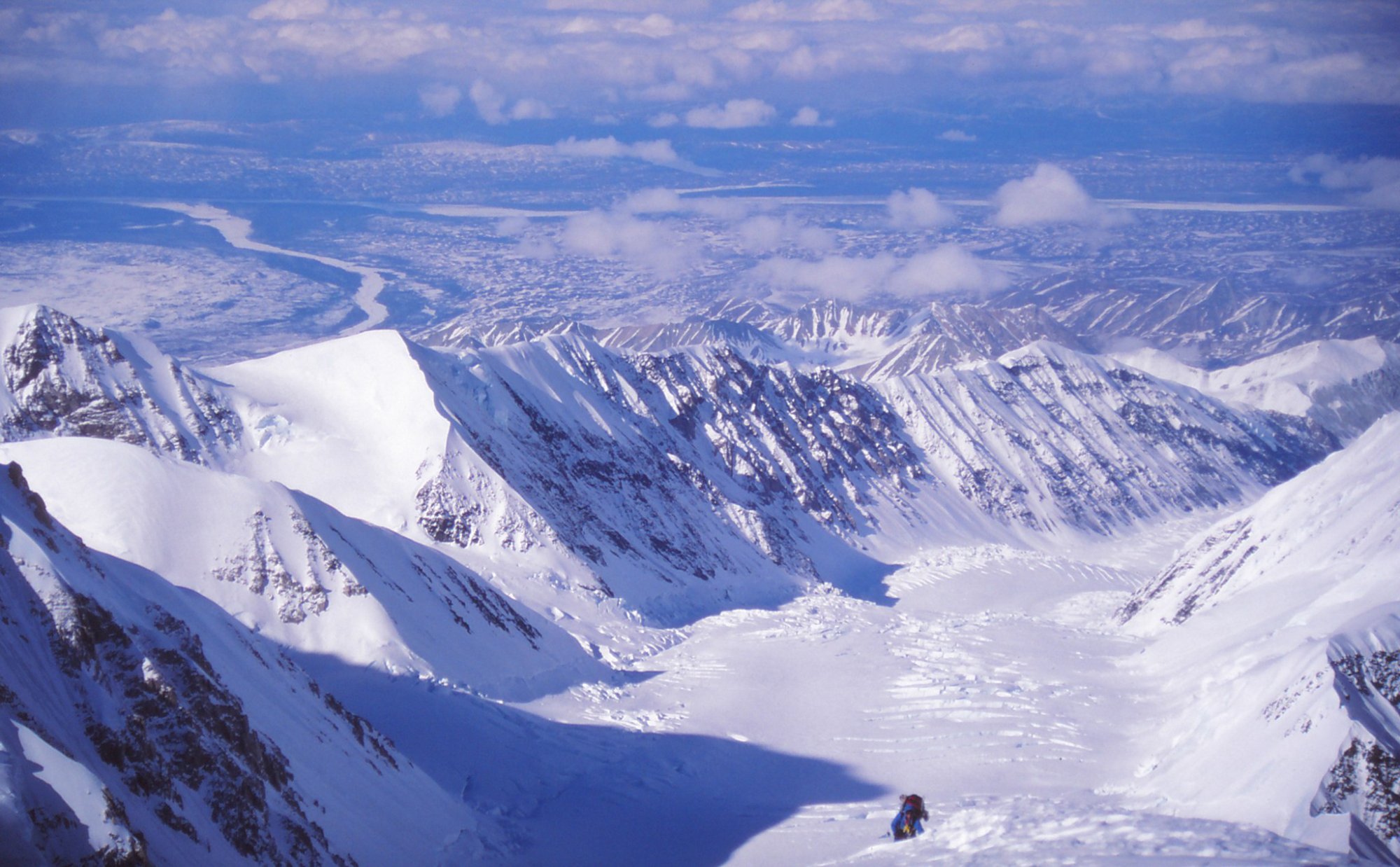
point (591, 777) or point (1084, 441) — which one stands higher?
point (1084, 441)

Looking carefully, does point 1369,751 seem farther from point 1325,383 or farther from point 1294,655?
point 1325,383

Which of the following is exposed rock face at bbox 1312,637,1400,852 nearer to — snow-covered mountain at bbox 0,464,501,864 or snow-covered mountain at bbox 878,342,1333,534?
snow-covered mountain at bbox 0,464,501,864

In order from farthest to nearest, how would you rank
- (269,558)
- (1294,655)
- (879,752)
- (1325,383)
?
(1325,383) → (269,558) → (879,752) → (1294,655)

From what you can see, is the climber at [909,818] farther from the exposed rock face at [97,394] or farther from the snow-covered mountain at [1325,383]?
the snow-covered mountain at [1325,383]

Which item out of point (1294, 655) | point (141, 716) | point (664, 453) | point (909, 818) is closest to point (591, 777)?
point (909, 818)

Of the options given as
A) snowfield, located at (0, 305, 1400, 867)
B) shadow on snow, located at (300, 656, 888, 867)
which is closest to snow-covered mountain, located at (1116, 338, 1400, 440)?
snowfield, located at (0, 305, 1400, 867)

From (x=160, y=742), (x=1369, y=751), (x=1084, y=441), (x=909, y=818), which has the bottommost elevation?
(x=909, y=818)

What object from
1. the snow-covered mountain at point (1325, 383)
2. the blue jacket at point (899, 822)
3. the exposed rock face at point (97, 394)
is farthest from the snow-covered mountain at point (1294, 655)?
the snow-covered mountain at point (1325, 383)
